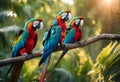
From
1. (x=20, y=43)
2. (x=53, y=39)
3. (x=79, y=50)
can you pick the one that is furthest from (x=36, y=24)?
(x=79, y=50)

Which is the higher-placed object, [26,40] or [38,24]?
[38,24]

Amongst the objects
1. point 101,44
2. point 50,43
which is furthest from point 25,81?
point 50,43

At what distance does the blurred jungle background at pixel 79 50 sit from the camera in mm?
7488

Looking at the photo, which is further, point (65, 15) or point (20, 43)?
point (20, 43)

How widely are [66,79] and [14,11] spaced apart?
2.49m

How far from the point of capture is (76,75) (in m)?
12.5

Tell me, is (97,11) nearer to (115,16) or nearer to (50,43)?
(115,16)

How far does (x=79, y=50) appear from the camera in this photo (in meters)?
15.9

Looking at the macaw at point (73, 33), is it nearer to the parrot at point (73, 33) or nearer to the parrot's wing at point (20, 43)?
the parrot at point (73, 33)

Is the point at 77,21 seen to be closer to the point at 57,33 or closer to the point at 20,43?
the point at 57,33

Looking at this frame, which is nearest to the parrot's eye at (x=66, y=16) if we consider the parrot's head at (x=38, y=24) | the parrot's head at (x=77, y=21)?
the parrot's head at (x=38, y=24)

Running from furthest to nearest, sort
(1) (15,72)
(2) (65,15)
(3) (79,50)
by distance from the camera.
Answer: (3) (79,50) → (2) (65,15) → (1) (15,72)

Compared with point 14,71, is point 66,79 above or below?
below

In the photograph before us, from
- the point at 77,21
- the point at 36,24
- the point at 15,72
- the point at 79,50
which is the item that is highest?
the point at 36,24
